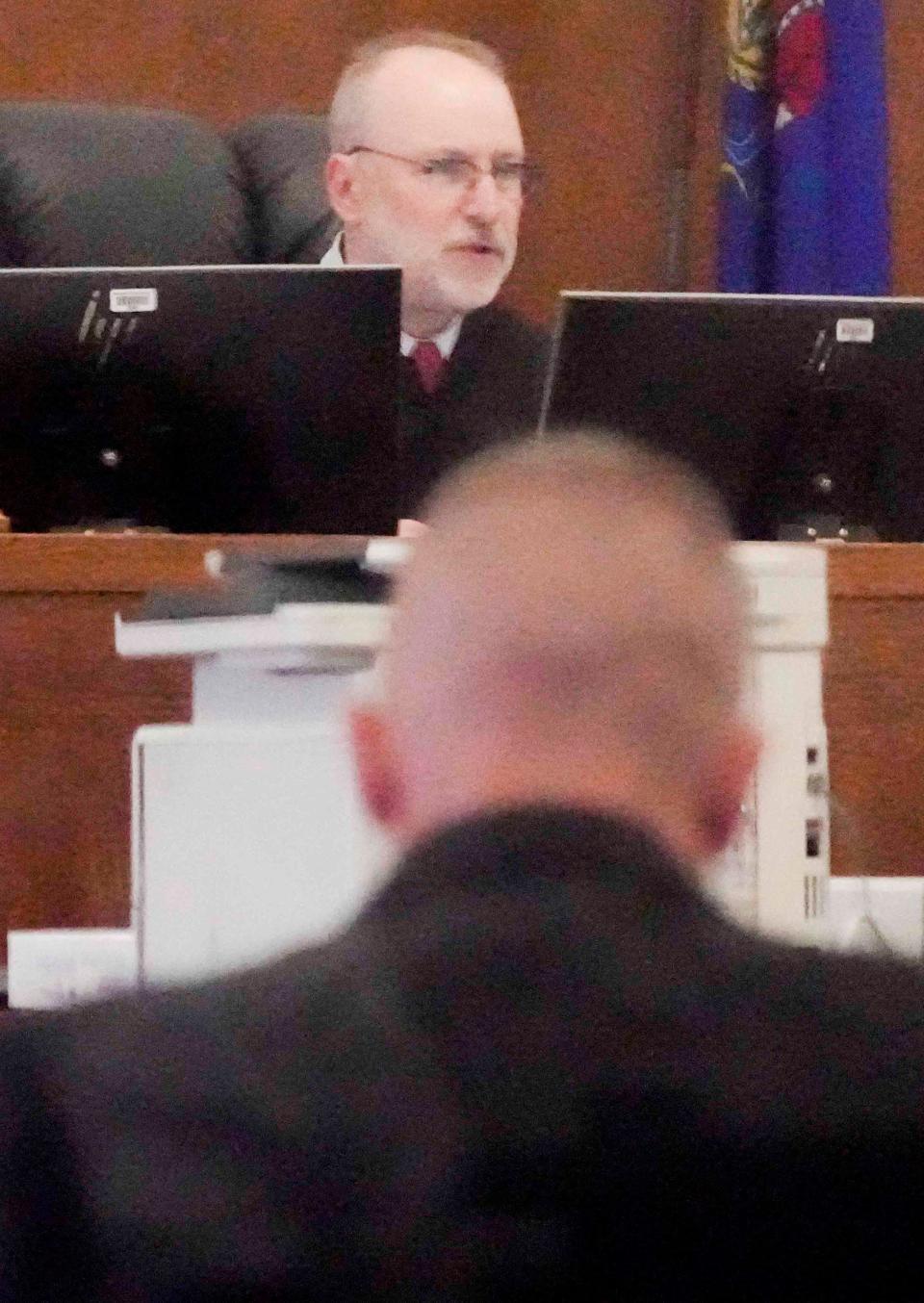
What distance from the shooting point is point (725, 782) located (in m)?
0.90

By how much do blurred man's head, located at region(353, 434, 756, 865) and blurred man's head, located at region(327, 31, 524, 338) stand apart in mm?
1860

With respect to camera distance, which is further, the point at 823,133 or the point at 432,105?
the point at 823,133

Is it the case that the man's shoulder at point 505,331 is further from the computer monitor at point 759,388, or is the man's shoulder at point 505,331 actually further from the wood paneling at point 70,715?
the wood paneling at point 70,715

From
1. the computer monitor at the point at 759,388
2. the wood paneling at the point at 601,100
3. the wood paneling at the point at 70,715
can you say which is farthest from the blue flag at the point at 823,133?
the wood paneling at the point at 70,715

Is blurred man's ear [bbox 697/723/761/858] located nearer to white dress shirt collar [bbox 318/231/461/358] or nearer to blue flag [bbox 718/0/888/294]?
white dress shirt collar [bbox 318/231/461/358]

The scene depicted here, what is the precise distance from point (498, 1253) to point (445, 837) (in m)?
0.15

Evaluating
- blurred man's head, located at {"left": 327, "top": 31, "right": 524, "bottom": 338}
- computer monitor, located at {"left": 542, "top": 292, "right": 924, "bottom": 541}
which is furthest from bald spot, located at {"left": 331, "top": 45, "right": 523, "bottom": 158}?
computer monitor, located at {"left": 542, "top": 292, "right": 924, "bottom": 541}

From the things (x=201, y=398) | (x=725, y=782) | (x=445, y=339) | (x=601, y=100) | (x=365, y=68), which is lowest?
(x=725, y=782)

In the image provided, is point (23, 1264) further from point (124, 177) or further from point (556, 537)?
point (124, 177)

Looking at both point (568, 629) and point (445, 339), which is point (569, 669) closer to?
point (568, 629)

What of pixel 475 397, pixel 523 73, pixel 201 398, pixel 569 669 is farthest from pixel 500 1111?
pixel 523 73

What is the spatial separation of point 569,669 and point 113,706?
1.03m

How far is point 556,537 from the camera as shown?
940 millimetres

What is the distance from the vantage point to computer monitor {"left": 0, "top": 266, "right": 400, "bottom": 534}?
210 centimetres
